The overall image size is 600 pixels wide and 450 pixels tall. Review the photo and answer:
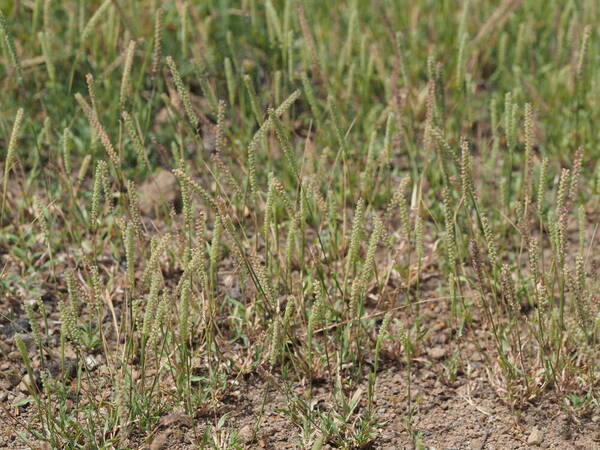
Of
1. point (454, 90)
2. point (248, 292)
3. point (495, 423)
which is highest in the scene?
point (454, 90)

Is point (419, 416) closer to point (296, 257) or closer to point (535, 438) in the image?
Result: point (535, 438)

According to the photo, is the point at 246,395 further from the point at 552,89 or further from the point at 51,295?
the point at 552,89

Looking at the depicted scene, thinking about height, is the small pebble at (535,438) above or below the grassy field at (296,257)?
below

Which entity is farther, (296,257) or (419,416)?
(296,257)

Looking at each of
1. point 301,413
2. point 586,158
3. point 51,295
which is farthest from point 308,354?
point 586,158

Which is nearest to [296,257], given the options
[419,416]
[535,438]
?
[419,416]

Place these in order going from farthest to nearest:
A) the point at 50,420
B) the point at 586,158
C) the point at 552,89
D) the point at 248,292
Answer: the point at 552,89 → the point at 586,158 → the point at 248,292 → the point at 50,420

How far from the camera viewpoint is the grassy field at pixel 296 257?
2.16 meters

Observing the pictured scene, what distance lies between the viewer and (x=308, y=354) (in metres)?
2.22

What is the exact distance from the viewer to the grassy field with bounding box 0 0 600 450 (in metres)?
2.16

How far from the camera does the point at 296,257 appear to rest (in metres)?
2.81

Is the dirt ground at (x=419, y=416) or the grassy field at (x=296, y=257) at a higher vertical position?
the grassy field at (x=296, y=257)

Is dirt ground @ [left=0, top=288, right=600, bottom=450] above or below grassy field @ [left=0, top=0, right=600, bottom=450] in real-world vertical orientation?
below

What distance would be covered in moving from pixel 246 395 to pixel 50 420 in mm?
511
